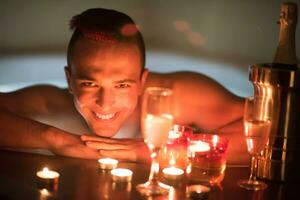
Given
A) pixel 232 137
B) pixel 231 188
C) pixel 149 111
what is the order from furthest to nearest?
pixel 232 137 → pixel 231 188 → pixel 149 111

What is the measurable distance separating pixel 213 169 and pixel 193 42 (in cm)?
75

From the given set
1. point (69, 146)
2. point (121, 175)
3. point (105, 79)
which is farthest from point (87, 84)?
point (121, 175)

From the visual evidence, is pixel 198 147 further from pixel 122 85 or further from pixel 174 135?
pixel 122 85

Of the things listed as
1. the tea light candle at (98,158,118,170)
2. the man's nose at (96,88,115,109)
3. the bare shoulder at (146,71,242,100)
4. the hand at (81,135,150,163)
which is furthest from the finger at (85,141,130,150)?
the bare shoulder at (146,71,242,100)

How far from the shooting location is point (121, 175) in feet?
4.96

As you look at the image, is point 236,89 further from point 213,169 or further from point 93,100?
point 213,169

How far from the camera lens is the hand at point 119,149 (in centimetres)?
172

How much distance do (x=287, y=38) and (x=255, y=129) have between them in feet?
1.04

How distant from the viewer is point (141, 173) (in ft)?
5.26

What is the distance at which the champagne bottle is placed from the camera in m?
1.62

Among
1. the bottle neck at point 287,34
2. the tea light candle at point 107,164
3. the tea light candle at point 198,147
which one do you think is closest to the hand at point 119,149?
the tea light candle at point 107,164

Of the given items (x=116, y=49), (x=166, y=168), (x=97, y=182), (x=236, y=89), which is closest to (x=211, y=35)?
(x=236, y=89)

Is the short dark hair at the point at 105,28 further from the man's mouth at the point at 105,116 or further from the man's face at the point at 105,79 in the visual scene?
the man's mouth at the point at 105,116

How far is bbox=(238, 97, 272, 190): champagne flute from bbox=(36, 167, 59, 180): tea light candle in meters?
0.48
